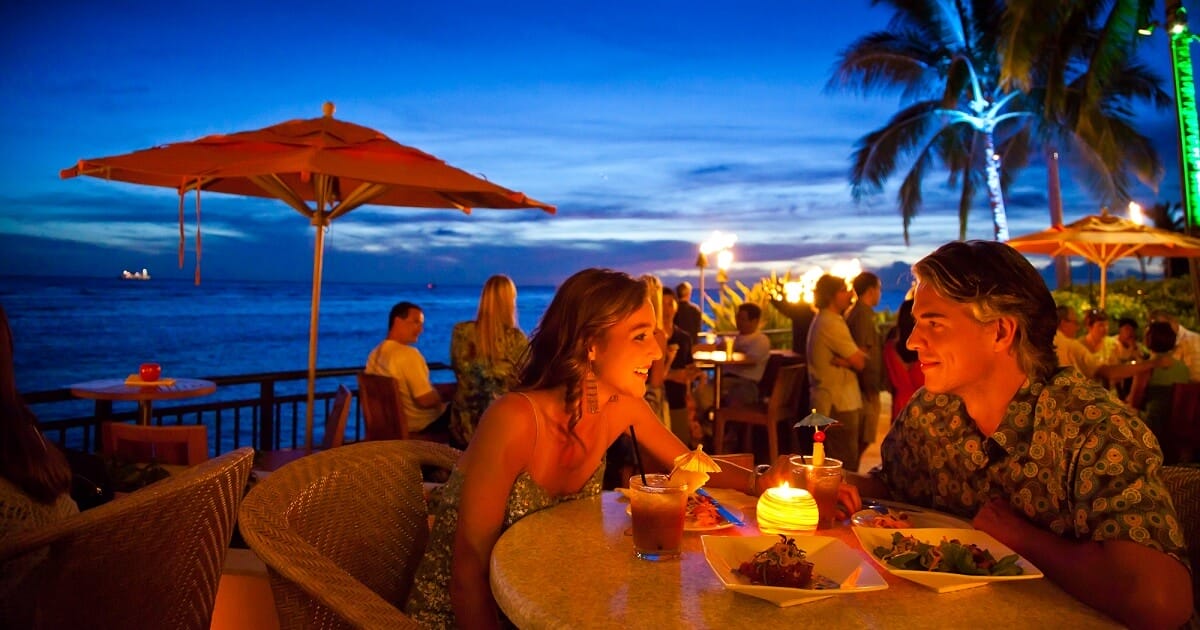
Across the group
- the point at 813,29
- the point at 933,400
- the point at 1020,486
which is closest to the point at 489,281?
the point at 933,400

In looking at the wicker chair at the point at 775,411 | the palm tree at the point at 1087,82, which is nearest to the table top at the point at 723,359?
the wicker chair at the point at 775,411

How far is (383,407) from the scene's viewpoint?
5.14m

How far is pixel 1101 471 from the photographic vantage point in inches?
61.2

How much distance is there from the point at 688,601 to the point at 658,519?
227 millimetres

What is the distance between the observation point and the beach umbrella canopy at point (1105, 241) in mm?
8977

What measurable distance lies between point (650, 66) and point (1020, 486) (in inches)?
709

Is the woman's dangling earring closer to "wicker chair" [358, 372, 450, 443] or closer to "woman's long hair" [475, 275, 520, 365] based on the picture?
"woman's long hair" [475, 275, 520, 365]

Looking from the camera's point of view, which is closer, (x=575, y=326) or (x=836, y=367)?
(x=575, y=326)

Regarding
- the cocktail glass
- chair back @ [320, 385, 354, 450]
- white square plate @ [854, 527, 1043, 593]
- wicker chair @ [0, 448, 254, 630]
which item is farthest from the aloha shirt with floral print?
chair back @ [320, 385, 354, 450]

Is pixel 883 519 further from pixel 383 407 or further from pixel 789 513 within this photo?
pixel 383 407

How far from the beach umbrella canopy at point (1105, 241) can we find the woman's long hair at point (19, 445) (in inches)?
354

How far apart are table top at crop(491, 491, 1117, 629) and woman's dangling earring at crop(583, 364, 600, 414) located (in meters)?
0.49

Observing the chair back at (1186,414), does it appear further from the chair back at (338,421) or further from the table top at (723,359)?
the chair back at (338,421)

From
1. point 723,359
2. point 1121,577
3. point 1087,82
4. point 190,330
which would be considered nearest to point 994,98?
point 1087,82
